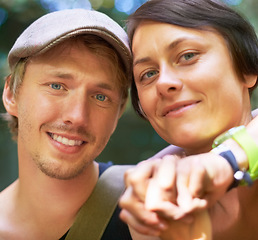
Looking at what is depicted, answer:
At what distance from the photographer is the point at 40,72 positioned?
4.67 ft

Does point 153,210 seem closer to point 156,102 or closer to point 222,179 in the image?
point 222,179

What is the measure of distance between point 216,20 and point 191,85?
0.88 feet

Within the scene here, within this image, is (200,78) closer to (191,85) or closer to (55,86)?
(191,85)

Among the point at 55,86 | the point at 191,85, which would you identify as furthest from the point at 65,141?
the point at 191,85

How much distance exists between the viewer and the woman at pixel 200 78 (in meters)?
1.09

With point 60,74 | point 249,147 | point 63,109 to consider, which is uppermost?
point 249,147

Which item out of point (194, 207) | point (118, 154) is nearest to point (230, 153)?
point (194, 207)

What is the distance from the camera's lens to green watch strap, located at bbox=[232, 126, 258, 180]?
0.84 meters

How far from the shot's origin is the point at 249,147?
854 millimetres

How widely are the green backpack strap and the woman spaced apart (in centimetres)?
48

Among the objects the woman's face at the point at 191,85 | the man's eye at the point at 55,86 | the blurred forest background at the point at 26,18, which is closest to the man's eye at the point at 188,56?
the woman's face at the point at 191,85

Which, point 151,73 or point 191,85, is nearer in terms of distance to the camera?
point 191,85

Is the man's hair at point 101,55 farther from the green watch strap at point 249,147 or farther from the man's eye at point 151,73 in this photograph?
the green watch strap at point 249,147

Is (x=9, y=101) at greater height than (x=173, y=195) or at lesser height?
lesser
